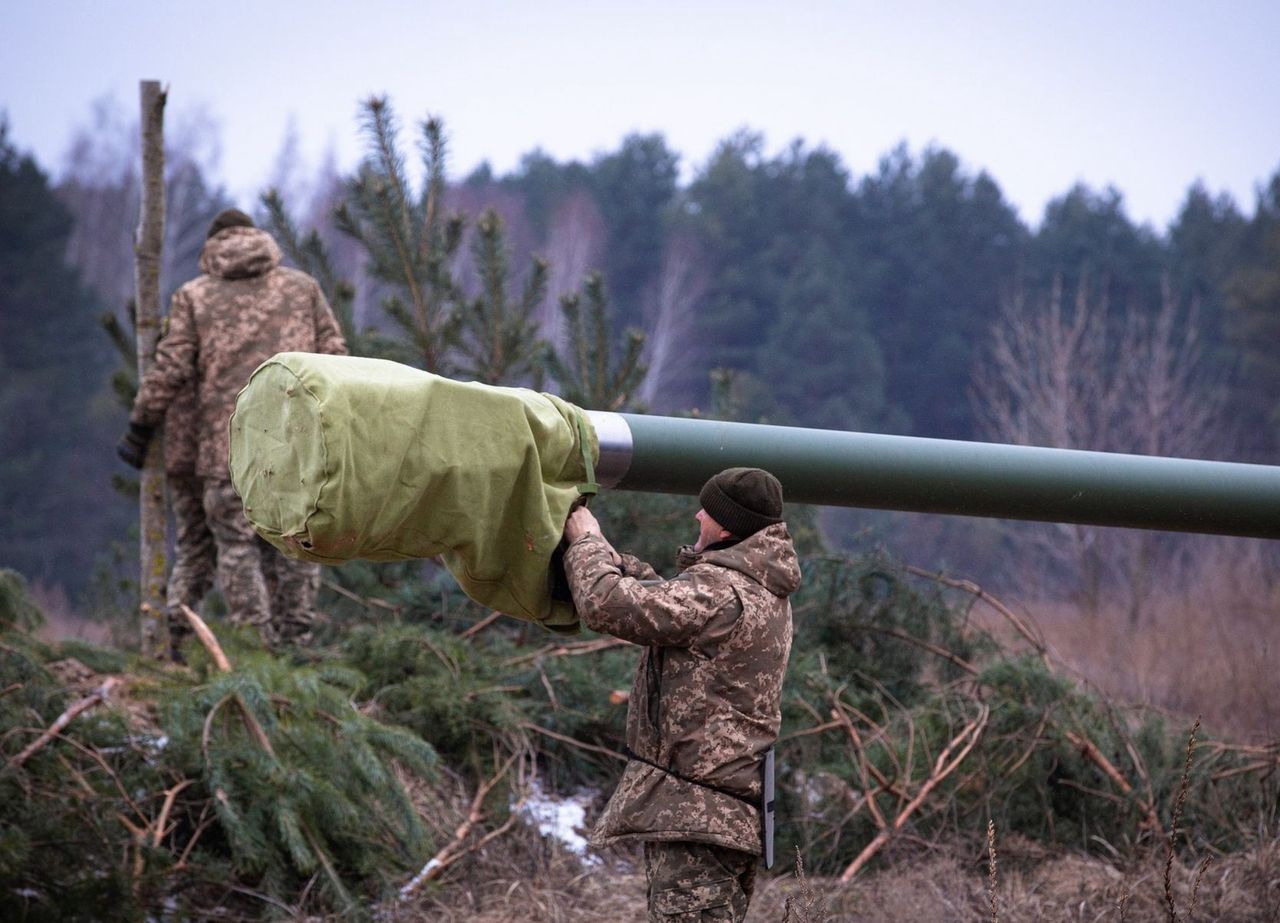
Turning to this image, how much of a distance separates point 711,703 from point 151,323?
13.8 ft

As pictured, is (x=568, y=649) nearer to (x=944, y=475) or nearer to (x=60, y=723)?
(x=60, y=723)

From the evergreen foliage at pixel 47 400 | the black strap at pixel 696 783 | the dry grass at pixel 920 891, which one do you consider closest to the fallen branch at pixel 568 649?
the dry grass at pixel 920 891

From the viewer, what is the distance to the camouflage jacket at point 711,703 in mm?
3871

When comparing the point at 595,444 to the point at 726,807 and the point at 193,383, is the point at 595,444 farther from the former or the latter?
the point at 193,383

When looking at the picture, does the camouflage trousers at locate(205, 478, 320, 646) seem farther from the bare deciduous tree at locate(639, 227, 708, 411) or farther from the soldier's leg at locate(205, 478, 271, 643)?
the bare deciduous tree at locate(639, 227, 708, 411)

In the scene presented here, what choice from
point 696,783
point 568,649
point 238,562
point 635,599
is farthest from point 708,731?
point 238,562

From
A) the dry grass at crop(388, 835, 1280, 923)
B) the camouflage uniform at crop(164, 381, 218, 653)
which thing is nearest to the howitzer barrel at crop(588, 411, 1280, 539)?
the dry grass at crop(388, 835, 1280, 923)

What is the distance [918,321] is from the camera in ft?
127

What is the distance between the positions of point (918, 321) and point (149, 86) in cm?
3316

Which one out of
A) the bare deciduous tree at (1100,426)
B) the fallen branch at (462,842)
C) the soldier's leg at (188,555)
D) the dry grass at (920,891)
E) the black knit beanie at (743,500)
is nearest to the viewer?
the black knit beanie at (743,500)

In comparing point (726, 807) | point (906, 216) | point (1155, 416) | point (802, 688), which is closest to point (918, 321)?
point (906, 216)

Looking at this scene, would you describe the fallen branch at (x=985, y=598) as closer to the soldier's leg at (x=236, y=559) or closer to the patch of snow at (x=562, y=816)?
the patch of snow at (x=562, y=816)

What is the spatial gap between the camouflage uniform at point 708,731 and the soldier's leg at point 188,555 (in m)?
3.87

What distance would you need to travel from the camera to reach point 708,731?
3.92 m
